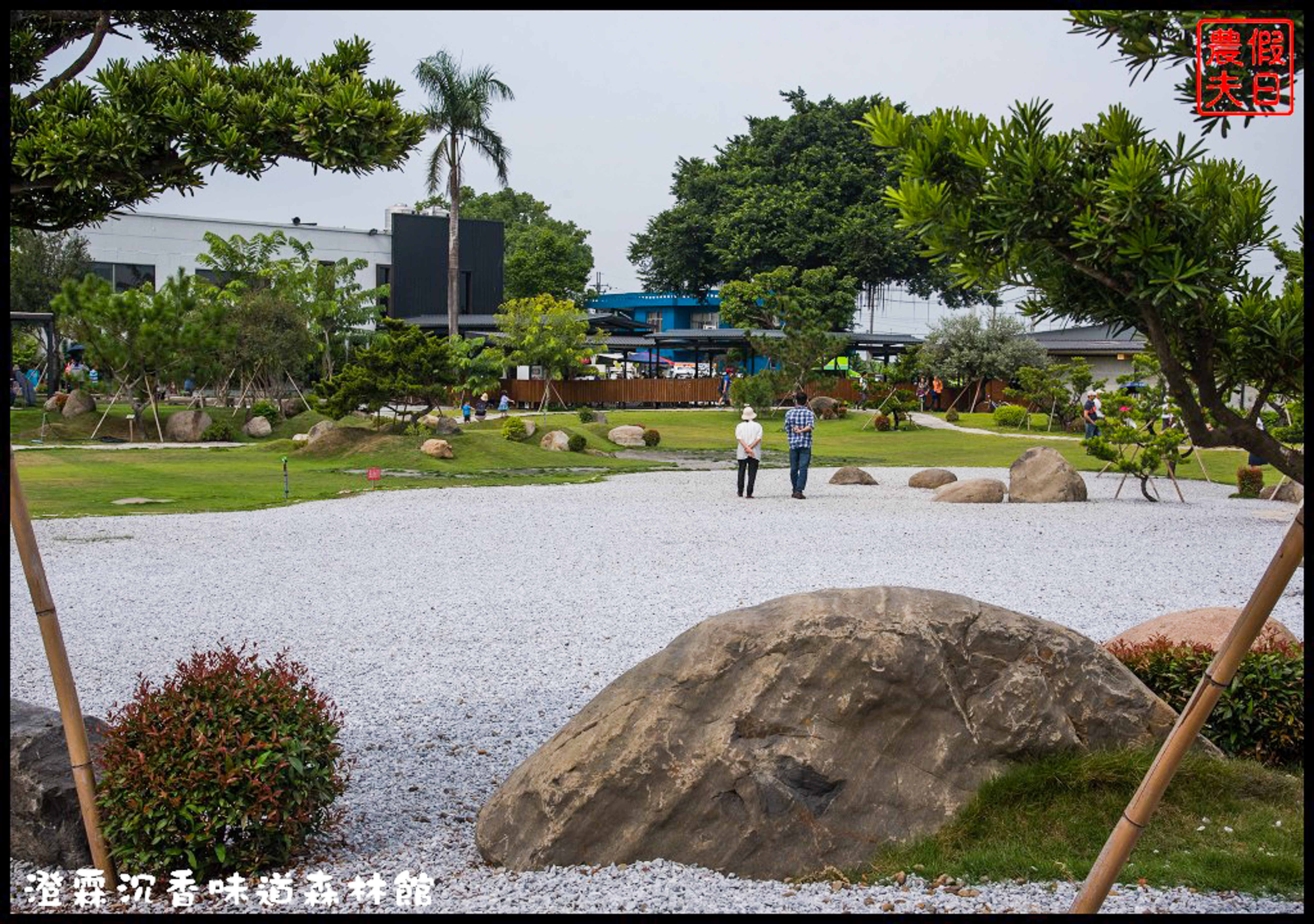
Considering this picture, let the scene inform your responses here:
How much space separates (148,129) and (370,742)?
12.5 ft

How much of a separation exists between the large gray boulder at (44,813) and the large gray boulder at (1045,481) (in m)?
17.3

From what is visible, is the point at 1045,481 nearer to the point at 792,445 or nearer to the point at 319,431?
the point at 792,445

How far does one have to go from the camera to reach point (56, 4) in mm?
5176

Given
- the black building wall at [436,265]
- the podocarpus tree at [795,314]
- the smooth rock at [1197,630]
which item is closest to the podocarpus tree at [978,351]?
the podocarpus tree at [795,314]

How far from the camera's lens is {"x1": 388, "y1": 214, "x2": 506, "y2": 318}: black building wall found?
58.9m

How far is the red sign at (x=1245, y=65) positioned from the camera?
3.22m

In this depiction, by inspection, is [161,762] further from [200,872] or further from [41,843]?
[41,843]

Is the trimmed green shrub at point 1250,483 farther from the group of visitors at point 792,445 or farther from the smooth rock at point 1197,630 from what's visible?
the smooth rock at point 1197,630

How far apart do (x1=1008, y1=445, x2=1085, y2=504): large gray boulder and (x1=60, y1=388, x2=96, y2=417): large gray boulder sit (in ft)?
85.0

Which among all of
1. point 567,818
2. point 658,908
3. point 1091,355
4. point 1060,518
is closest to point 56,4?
point 567,818

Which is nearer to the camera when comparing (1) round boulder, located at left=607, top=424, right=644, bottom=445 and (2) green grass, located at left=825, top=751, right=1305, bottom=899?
(2) green grass, located at left=825, top=751, right=1305, bottom=899

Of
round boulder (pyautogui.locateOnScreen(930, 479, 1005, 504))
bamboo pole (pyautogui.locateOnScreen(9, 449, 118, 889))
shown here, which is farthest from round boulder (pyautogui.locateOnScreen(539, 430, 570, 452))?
bamboo pole (pyautogui.locateOnScreen(9, 449, 118, 889))

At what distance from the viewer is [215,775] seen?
494cm

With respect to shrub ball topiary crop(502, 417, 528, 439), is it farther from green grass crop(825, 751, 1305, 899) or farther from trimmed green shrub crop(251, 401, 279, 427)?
green grass crop(825, 751, 1305, 899)
